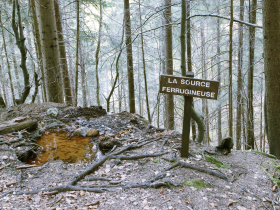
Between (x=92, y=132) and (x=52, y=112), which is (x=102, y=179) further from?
(x=52, y=112)

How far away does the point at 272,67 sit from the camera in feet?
13.4

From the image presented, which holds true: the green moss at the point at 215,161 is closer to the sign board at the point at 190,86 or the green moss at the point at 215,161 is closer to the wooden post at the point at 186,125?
the wooden post at the point at 186,125

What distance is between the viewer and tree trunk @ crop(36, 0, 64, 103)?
6414mm

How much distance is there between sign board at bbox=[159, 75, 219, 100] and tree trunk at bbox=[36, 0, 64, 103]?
5111 mm

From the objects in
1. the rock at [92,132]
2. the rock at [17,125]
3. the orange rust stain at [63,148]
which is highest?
the rock at [17,125]

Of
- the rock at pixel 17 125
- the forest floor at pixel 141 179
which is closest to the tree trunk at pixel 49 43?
the rock at pixel 17 125

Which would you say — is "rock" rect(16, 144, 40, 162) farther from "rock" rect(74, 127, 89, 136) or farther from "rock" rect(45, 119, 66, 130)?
"rock" rect(45, 119, 66, 130)

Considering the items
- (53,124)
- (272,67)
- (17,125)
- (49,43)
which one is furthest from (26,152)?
(272,67)

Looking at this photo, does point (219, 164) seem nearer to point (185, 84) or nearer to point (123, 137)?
point (185, 84)

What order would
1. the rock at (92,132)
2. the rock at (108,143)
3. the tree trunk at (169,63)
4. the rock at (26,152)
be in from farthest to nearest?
the tree trunk at (169,63) < the rock at (92,132) < the rock at (108,143) < the rock at (26,152)

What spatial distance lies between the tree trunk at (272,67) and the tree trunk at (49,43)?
6338 mm

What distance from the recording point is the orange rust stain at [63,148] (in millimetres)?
3892

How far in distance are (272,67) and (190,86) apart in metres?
2.25

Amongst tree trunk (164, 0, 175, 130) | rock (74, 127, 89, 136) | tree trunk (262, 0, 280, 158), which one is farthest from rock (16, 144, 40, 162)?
tree trunk (262, 0, 280, 158)
